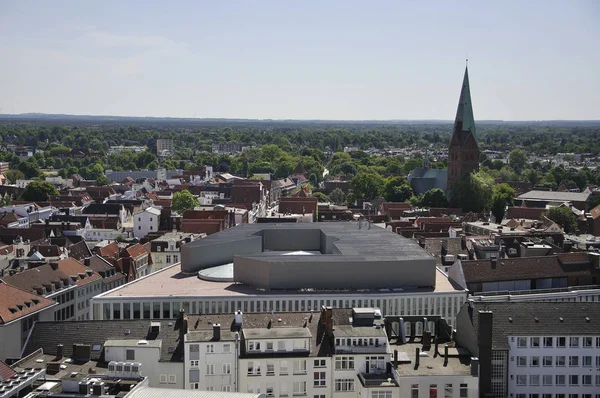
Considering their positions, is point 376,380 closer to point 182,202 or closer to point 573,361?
point 573,361

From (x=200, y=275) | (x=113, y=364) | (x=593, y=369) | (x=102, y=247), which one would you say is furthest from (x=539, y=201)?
(x=113, y=364)

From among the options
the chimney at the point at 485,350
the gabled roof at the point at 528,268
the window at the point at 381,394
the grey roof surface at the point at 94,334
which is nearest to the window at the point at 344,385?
the window at the point at 381,394

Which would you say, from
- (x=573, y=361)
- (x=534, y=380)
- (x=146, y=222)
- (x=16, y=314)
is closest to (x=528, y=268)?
(x=573, y=361)

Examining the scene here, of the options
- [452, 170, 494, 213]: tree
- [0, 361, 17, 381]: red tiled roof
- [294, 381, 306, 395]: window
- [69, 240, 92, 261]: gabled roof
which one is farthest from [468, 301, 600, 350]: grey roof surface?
[452, 170, 494, 213]: tree

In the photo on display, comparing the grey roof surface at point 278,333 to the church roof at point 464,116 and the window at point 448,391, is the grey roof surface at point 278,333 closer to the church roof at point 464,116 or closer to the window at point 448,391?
the window at point 448,391

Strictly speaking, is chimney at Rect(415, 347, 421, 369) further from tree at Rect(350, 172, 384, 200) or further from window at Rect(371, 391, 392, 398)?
tree at Rect(350, 172, 384, 200)
